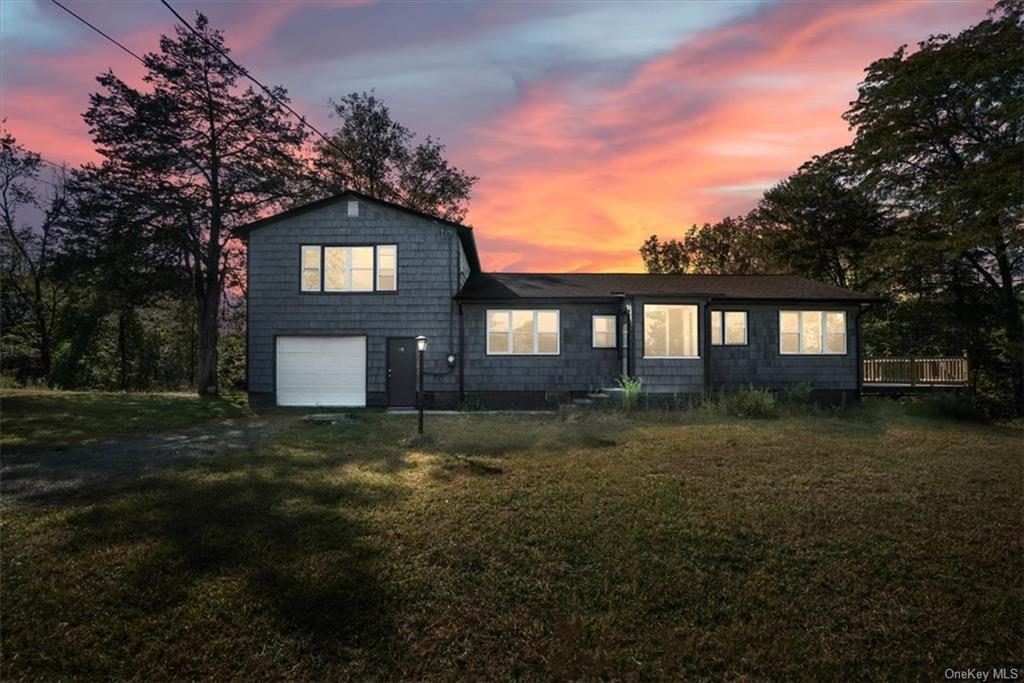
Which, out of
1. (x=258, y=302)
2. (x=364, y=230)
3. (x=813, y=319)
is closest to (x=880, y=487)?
(x=813, y=319)

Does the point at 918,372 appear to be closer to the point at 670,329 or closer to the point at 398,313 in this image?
the point at 670,329

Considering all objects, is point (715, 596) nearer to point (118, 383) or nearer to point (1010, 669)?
point (1010, 669)

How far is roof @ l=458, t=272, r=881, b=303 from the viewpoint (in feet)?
48.2

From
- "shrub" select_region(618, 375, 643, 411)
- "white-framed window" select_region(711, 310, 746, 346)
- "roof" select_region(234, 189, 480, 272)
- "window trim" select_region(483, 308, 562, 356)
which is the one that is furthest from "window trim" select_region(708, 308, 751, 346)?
"roof" select_region(234, 189, 480, 272)

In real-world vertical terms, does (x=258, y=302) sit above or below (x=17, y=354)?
above

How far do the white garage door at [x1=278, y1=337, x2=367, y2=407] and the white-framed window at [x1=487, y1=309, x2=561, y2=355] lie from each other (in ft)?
12.8

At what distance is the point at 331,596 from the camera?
11.8 ft

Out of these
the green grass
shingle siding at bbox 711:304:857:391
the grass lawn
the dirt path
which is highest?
shingle siding at bbox 711:304:857:391

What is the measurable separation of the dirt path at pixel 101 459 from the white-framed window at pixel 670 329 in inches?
396

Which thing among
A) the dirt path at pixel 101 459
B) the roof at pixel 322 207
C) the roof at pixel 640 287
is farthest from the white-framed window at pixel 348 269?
the dirt path at pixel 101 459

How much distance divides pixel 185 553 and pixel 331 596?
1.58m

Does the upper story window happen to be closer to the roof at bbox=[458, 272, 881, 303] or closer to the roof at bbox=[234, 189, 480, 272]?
the roof at bbox=[234, 189, 480, 272]

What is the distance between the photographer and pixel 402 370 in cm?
1468

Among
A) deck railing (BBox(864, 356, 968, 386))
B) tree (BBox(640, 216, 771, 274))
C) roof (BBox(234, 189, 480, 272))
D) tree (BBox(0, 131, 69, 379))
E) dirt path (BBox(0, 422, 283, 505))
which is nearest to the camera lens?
dirt path (BBox(0, 422, 283, 505))
